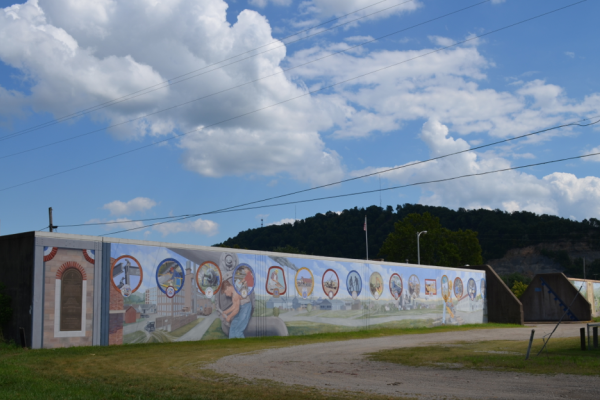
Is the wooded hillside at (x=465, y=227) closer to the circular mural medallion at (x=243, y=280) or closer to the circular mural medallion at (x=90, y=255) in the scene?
the circular mural medallion at (x=243, y=280)

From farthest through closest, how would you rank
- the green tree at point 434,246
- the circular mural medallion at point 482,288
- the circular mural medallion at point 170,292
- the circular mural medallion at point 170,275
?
1. the green tree at point 434,246
2. the circular mural medallion at point 482,288
3. the circular mural medallion at point 170,292
4. the circular mural medallion at point 170,275

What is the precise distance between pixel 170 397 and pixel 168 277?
16261 millimetres

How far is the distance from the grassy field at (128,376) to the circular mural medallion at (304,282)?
32.6ft

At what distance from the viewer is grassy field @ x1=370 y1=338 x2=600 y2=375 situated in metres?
15.1

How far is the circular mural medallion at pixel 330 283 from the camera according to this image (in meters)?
34.9

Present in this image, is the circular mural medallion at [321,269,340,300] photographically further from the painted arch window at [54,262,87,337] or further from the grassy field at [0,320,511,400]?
the painted arch window at [54,262,87,337]

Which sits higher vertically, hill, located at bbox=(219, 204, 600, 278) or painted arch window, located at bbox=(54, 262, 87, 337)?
hill, located at bbox=(219, 204, 600, 278)

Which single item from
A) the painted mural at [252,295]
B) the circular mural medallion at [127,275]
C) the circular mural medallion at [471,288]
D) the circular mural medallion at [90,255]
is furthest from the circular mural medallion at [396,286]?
the circular mural medallion at [90,255]

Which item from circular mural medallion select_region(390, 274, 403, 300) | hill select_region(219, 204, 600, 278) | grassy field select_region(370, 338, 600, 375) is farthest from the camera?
hill select_region(219, 204, 600, 278)

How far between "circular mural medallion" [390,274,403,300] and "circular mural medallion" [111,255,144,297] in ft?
68.1

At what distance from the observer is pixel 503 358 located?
691 inches

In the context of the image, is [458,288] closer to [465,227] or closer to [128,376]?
[128,376]

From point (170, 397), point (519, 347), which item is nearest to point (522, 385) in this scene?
point (170, 397)

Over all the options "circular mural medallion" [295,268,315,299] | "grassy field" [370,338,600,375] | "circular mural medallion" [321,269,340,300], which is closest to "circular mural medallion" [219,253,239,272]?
"circular mural medallion" [295,268,315,299]
